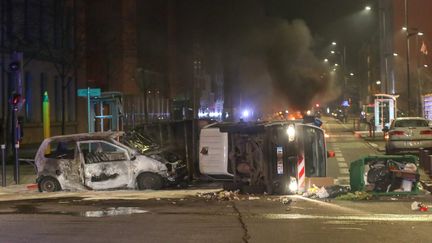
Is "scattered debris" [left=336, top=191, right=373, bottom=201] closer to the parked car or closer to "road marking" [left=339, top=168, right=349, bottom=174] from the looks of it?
"road marking" [left=339, top=168, right=349, bottom=174]

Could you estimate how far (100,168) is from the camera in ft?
41.7

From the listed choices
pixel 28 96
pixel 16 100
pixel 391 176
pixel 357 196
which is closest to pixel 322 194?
pixel 357 196

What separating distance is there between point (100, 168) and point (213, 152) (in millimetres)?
2635

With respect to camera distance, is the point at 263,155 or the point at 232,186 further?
the point at 232,186

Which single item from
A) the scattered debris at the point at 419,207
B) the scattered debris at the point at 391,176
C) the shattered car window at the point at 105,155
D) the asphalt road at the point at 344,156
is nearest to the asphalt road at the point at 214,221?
the scattered debris at the point at 419,207

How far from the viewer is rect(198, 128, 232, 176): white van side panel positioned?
11.7 meters

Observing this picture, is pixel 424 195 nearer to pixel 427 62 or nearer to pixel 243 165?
pixel 243 165

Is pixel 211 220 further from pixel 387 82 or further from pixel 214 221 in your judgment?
pixel 387 82

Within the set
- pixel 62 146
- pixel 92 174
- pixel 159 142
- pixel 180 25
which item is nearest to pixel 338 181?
pixel 159 142

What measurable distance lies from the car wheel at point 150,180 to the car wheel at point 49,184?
6.21ft

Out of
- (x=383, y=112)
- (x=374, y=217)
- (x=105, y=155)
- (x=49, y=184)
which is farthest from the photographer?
(x=383, y=112)

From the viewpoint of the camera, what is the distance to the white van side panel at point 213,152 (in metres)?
11.7

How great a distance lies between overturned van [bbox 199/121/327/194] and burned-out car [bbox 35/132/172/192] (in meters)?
1.28

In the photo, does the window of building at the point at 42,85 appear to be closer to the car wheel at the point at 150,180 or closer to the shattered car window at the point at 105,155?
the shattered car window at the point at 105,155
